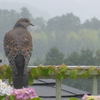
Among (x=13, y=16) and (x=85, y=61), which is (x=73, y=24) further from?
(x=85, y=61)

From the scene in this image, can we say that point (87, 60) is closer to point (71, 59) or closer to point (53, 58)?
point (71, 59)

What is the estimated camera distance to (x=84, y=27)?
95750 mm

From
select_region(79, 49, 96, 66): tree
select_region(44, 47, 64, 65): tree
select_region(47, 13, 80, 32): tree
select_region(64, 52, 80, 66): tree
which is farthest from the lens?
select_region(47, 13, 80, 32): tree

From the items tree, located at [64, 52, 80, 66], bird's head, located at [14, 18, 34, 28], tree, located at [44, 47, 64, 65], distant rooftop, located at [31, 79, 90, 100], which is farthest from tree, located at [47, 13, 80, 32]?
distant rooftop, located at [31, 79, 90, 100]

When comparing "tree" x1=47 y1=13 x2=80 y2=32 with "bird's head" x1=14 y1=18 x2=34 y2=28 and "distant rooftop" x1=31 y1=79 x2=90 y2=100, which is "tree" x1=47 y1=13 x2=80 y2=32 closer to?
"bird's head" x1=14 y1=18 x2=34 y2=28

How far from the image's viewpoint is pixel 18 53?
4293mm

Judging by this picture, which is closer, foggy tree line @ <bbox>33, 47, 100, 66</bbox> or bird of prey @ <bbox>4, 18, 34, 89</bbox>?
bird of prey @ <bbox>4, 18, 34, 89</bbox>

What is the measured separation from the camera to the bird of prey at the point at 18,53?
3.81 metres

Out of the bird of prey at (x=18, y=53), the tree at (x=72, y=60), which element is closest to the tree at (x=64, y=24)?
the tree at (x=72, y=60)

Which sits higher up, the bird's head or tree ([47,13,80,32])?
tree ([47,13,80,32])

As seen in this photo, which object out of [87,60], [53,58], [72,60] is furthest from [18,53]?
[87,60]

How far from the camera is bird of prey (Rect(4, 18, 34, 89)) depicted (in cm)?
381

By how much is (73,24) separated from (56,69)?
92.7 metres

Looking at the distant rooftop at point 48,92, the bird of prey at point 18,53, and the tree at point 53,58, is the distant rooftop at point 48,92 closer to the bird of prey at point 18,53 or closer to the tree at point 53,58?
the bird of prey at point 18,53
